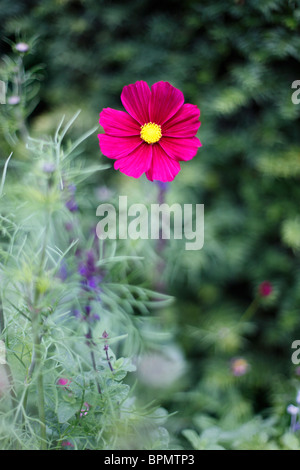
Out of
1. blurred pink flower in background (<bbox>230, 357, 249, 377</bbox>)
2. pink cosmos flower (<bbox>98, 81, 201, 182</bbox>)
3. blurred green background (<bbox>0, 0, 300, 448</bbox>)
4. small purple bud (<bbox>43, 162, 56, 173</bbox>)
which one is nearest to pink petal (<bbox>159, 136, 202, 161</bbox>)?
pink cosmos flower (<bbox>98, 81, 201, 182</bbox>)

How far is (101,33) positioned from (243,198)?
60cm

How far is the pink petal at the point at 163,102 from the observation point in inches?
21.5

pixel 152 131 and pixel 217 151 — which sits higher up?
pixel 217 151

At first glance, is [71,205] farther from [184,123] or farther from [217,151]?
[217,151]

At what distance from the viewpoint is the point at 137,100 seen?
0.56 m

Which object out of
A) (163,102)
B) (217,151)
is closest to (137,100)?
(163,102)

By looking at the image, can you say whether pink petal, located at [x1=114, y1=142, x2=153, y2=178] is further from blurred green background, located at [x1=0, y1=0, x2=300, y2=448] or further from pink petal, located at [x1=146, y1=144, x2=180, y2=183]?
blurred green background, located at [x1=0, y1=0, x2=300, y2=448]

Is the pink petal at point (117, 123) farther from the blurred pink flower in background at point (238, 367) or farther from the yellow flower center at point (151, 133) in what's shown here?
the blurred pink flower in background at point (238, 367)

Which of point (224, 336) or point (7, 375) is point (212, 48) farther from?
point (7, 375)

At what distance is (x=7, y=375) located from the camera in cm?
54

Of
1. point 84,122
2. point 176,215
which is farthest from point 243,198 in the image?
point 84,122

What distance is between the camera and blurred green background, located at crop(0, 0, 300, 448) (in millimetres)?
1102

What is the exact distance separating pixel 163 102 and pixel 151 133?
41mm
